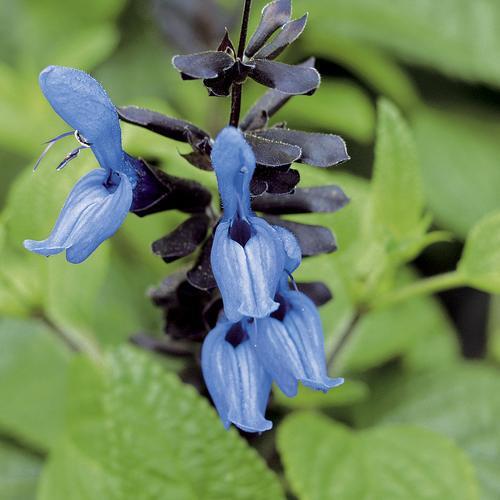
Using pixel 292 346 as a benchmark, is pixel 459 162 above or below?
below

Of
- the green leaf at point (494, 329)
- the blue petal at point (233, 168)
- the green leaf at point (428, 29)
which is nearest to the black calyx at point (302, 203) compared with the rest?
the blue petal at point (233, 168)

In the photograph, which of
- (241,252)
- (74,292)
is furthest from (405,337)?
(241,252)

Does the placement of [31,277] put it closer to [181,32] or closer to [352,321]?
[352,321]

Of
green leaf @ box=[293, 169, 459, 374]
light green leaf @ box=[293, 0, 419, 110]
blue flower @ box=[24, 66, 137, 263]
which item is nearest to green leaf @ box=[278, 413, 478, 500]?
green leaf @ box=[293, 169, 459, 374]

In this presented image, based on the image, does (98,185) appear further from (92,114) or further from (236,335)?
(236,335)

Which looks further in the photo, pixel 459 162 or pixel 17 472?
pixel 459 162

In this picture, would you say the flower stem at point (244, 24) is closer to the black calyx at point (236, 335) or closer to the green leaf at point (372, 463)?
the black calyx at point (236, 335)

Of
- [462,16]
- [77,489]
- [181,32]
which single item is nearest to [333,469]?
[77,489]
